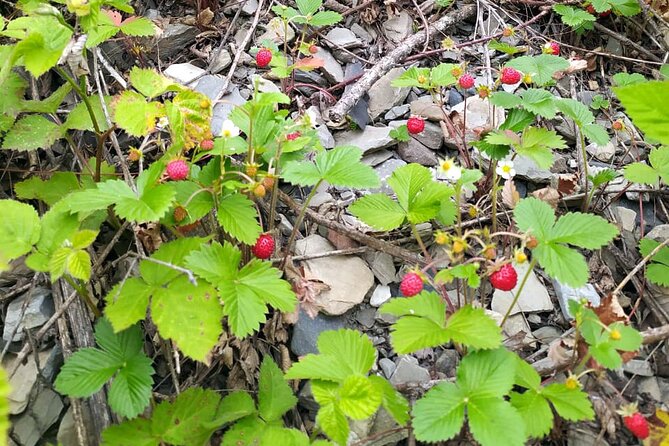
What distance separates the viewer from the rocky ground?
1976 mm

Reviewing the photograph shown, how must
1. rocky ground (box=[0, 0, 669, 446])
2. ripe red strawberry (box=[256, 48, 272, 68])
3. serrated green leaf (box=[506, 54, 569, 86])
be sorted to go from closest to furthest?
rocky ground (box=[0, 0, 669, 446]) → serrated green leaf (box=[506, 54, 569, 86]) → ripe red strawberry (box=[256, 48, 272, 68])

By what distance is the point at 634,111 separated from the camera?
1.70 meters

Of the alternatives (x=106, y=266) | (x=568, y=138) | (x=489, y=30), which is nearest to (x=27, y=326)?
(x=106, y=266)

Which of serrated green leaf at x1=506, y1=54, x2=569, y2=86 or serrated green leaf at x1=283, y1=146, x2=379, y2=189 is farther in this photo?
serrated green leaf at x1=506, y1=54, x2=569, y2=86

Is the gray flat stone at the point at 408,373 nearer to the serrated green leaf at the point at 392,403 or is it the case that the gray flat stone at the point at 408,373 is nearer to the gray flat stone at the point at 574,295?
the serrated green leaf at the point at 392,403

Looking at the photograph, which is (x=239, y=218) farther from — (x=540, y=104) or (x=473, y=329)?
(x=540, y=104)

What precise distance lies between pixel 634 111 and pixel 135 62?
234 cm

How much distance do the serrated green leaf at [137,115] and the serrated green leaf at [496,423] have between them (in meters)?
1.45

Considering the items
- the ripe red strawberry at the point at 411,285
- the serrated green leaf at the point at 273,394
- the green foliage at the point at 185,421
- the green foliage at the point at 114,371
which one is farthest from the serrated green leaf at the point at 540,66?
the green foliage at the point at 114,371

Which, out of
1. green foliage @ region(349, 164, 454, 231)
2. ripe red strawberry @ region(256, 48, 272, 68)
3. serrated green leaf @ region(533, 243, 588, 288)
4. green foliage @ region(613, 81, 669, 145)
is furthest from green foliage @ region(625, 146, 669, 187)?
ripe red strawberry @ region(256, 48, 272, 68)

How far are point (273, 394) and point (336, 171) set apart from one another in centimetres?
79

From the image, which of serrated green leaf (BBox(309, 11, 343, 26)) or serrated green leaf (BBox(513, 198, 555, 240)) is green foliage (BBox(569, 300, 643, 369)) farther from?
serrated green leaf (BBox(309, 11, 343, 26))

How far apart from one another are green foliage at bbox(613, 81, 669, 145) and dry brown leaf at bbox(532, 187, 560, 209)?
725 mm

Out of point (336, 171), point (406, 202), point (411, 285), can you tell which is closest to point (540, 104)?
point (406, 202)
